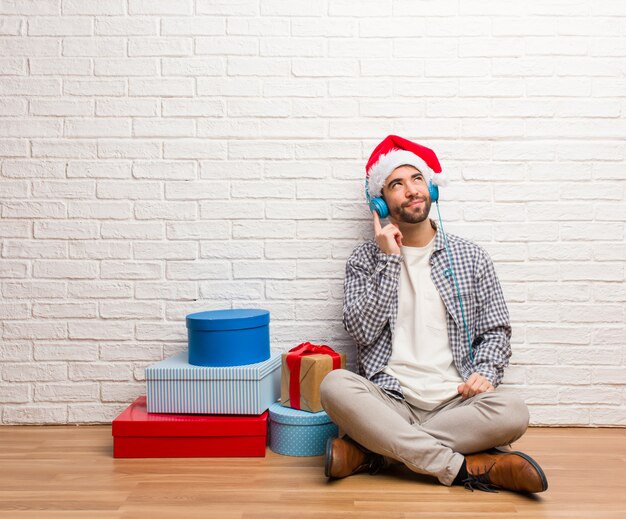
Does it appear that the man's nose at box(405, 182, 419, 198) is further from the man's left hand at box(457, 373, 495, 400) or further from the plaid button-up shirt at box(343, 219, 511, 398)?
the man's left hand at box(457, 373, 495, 400)

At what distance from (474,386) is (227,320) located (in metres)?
0.86

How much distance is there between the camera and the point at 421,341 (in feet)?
7.32

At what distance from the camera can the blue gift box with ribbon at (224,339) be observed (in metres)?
2.20

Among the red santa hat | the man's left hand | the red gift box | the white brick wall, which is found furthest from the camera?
the white brick wall

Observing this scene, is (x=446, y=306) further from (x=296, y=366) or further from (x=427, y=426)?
(x=296, y=366)

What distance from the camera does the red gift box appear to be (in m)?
2.15

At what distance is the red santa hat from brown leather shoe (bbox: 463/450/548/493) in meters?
0.95

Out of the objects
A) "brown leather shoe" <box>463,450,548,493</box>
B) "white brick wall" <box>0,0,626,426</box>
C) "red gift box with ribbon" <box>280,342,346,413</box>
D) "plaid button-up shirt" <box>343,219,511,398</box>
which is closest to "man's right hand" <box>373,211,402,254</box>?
"plaid button-up shirt" <box>343,219,511,398</box>

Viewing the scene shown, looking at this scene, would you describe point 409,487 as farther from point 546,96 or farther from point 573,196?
point 546,96

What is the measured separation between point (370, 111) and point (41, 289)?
150cm

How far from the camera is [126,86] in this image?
2.52 meters

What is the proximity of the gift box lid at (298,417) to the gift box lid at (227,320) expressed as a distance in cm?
32

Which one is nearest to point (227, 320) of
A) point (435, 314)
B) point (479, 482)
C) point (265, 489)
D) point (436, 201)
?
point (265, 489)

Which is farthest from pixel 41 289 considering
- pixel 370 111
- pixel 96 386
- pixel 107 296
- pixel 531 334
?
pixel 531 334
